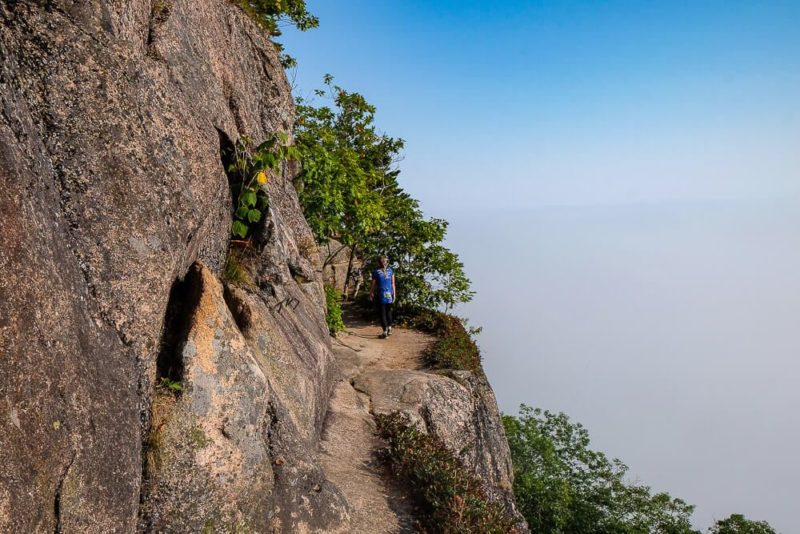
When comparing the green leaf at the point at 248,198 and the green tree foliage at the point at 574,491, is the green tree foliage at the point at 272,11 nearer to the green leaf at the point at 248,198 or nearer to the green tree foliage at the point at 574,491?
the green leaf at the point at 248,198

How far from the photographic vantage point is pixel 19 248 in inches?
126

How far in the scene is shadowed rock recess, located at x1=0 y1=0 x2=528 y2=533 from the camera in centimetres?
325

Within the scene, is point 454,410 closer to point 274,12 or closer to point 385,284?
point 385,284

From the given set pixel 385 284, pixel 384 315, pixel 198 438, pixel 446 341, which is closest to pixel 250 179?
pixel 198 438

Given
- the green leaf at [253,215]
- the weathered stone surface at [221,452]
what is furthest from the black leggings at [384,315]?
the weathered stone surface at [221,452]

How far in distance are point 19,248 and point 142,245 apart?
4.80 ft

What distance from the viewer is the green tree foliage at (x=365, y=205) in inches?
511

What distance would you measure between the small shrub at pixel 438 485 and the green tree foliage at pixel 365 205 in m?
6.27

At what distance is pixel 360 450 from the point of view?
8.57 meters

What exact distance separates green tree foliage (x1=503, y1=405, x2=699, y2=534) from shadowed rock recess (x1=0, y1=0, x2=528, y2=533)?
22773mm

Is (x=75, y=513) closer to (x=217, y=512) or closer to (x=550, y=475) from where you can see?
(x=217, y=512)

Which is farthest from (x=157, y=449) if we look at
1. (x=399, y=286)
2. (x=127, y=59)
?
(x=399, y=286)

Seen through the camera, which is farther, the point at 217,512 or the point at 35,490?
the point at 217,512

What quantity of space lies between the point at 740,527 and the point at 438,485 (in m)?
24.5
